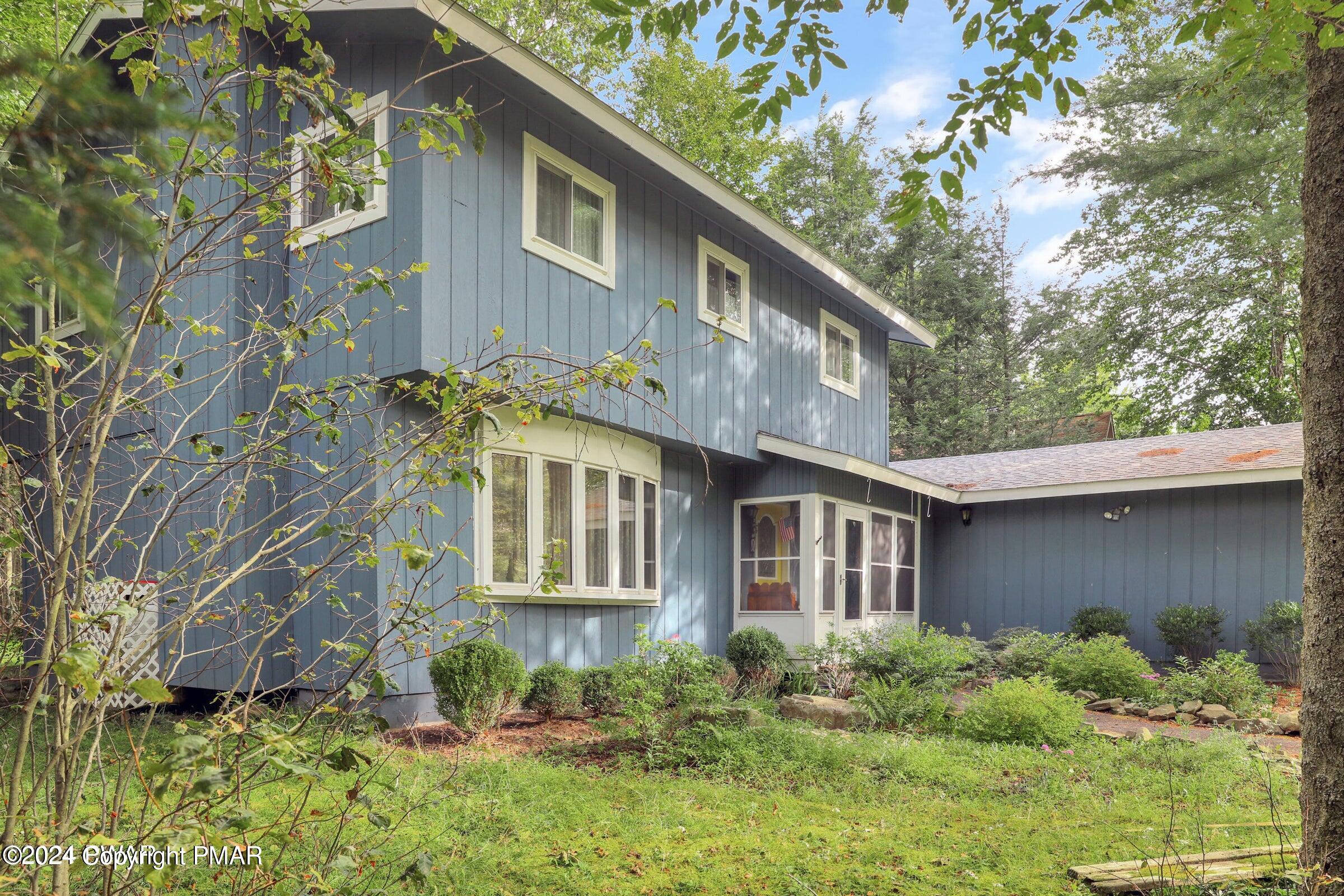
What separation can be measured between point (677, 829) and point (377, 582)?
3703 mm

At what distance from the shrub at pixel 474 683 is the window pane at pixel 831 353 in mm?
7393

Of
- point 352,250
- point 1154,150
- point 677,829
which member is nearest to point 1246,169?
point 1154,150

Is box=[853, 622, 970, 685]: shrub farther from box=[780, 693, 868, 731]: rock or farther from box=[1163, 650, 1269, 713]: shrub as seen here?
box=[1163, 650, 1269, 713]: shrub

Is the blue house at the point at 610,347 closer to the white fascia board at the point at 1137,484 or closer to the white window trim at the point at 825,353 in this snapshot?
the white window trim at the point at 825,353

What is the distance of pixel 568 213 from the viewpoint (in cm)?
→ 886

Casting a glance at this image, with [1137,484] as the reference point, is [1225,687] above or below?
below

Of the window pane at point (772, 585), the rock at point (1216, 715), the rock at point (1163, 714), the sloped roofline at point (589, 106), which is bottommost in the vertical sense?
the rock at point (1163, 714)

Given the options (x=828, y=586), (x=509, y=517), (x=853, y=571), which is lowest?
(x=828, y=586)

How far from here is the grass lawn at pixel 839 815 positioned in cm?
385

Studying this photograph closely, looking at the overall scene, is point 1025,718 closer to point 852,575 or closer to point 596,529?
point 596,529

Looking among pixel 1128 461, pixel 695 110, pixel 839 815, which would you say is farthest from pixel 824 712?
pixel 695 110

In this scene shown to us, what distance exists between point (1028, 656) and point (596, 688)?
5.07 metres

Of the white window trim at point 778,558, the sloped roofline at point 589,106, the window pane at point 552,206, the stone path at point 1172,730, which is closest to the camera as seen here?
the sloped roofline at point 589,106

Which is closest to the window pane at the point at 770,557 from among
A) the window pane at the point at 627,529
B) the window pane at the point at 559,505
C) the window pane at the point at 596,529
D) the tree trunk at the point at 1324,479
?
the window pane at the point at 627,529
